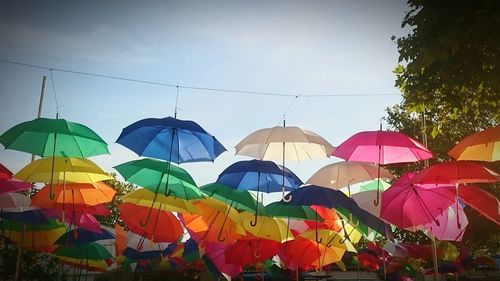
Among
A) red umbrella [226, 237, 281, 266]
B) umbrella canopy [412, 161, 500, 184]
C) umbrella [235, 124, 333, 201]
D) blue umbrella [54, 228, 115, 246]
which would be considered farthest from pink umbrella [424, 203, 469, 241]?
blue umbrella [54, 228, 115, 246]

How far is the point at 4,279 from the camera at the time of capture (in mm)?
10453

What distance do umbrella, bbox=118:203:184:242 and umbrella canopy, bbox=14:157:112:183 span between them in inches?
38.0

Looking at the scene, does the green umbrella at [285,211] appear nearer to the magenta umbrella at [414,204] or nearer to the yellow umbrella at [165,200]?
the yellow umbrella at [165,200]

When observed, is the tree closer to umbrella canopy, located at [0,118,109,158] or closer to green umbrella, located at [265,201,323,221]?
green umbrella, located at [265,201,323,221]

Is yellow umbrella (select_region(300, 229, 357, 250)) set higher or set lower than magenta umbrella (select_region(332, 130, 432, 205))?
lower

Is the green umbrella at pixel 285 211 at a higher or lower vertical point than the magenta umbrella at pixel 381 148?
lower

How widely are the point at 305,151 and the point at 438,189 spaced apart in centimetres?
286

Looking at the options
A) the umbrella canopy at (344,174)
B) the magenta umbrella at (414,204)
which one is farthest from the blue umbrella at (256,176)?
the magenta umbrella at (414,204)

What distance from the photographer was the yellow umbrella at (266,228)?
→ 789 centimetres

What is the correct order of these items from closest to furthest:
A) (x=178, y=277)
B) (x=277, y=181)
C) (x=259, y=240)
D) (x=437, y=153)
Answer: (x=277, y=181) → (x=259, y=240) → (x=437, y=153) → (x=178, y=277)

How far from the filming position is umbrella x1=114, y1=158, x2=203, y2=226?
Answer: 21.2 ft

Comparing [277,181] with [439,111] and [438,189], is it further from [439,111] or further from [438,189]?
[439,111]

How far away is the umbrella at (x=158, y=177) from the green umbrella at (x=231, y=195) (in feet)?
2.14

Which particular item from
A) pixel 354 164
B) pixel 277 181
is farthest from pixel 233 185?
pixel 354 164
